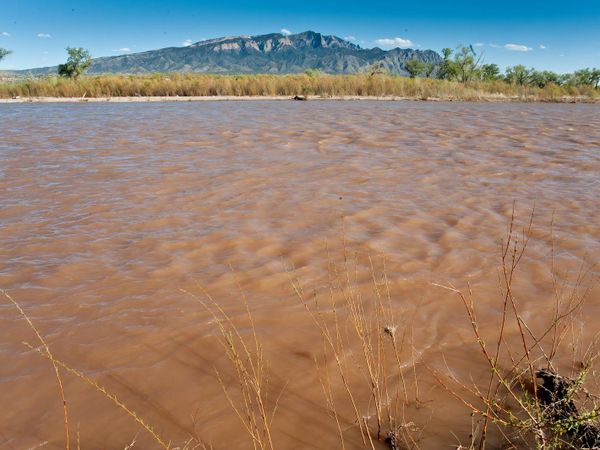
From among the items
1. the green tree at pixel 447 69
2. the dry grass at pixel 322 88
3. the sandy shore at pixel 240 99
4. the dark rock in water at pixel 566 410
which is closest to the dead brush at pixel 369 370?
the dark rock in water at pixel 566 410

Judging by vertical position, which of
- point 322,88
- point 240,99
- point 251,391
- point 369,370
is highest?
Result: point 322,88

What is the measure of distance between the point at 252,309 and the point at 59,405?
1192 millimetres

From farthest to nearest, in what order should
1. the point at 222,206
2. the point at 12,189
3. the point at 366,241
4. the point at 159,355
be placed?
the point at 12,189 < the point at 222,206 < the point at 366,241 < the point at 159,355

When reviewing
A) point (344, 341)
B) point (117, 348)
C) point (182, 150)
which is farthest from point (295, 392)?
point (182, 150)

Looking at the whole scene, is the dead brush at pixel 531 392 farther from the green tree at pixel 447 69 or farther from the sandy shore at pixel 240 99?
the green tree at pixel 447 69

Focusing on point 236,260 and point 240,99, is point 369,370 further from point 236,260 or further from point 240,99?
point 240,99

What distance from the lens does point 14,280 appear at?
324 centimetres

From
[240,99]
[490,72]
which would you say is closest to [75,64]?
[240,99]

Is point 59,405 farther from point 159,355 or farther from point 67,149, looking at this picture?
point 67,149

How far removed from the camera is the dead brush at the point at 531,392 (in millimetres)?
1539

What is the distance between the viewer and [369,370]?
5.65ft

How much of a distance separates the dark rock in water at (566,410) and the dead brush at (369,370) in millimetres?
543

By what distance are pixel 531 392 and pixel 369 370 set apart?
0.92 metres

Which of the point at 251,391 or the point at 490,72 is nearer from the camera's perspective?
the point at 251,391
